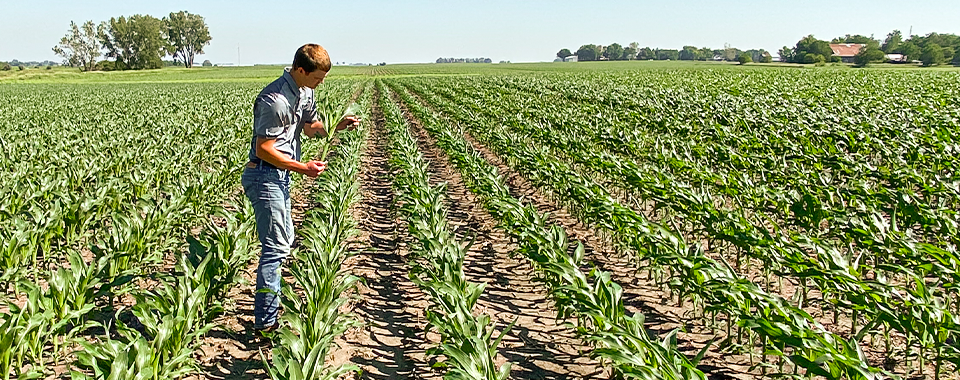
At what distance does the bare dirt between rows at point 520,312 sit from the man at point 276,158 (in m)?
1.60

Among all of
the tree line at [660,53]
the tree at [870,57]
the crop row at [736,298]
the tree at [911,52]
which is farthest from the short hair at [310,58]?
the tree line at [660,53]

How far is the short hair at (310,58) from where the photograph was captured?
12.8 feet

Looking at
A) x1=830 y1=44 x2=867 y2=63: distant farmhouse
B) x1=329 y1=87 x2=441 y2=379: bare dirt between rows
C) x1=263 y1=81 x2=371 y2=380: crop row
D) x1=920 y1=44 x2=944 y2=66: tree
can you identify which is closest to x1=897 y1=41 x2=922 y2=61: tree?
x1=920 y1=44 x2=944 y2=66: tree

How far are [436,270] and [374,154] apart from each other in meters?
9.29

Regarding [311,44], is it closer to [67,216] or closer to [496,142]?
[67,216]

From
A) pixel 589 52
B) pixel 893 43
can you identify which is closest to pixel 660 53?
pixel 589 52

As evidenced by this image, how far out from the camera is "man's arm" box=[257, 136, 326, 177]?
3.98 meters

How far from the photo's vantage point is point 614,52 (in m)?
151

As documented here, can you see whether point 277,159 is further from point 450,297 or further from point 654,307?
point 654,307

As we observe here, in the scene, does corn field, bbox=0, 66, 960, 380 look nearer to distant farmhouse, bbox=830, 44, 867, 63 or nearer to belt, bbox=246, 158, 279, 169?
belt, bbox=246, 158, 279, 169

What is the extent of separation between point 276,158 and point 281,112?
0.97 feet

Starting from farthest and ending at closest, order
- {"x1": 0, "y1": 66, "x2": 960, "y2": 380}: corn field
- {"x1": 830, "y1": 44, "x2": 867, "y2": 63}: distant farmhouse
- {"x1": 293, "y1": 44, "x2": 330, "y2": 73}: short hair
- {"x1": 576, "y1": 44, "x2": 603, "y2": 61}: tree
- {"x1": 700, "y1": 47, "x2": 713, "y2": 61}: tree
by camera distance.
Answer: {"x1": 576, "y1": 44, "x2": 603, "y2": 61}: tree, {"x1": 700, "y1": 47, "x2": 713, "y2": 61}: tree, {"x1": 830, "y1": 44, "x2": 867, "y2": 63}: distant farmhouse, {"x1": 293, "y1": 44, "x2": 330, "y2": 73}: short hair, {"x1": 0, "y1": 66, "x2": 960, "y2": 380}: corn field

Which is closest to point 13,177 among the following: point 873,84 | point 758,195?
point 758,195

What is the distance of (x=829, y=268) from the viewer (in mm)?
4164
